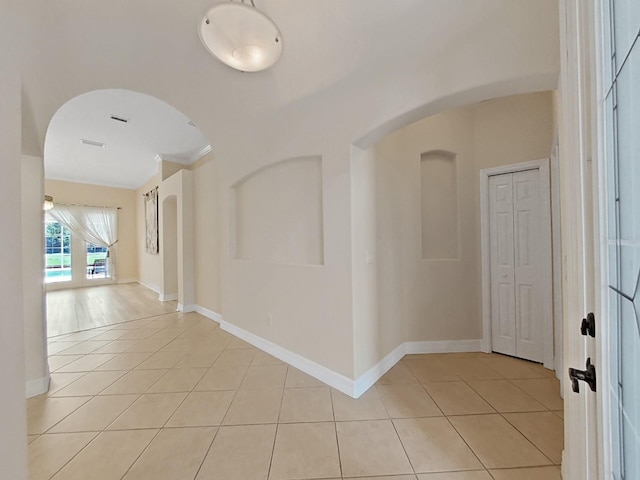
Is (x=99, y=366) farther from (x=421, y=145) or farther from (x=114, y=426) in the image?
(x=421, y=145)

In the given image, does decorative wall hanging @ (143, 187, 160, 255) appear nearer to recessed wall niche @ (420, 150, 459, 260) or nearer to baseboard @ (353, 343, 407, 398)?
baseboard @ (353, 343, 407, 398)

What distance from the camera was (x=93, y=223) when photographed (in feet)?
24.6

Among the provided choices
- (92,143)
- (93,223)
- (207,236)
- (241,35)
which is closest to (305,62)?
(241,35)

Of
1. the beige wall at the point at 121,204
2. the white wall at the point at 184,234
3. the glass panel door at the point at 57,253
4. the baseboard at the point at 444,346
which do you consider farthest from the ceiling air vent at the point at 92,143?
the baseboard at the point at 444,346

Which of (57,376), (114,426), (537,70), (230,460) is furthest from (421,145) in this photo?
(57,376)

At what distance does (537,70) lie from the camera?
1.29 metres

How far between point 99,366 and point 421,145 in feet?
14.6

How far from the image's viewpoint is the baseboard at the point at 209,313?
4.27m

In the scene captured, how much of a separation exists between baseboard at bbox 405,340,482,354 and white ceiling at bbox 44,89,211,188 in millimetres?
4569

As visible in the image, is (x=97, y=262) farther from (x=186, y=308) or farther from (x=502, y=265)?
(x=502, y=265)

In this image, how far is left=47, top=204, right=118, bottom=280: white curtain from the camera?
7.12m

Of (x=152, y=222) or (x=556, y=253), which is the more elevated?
(x=152, y=222)

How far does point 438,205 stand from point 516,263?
1.06 m

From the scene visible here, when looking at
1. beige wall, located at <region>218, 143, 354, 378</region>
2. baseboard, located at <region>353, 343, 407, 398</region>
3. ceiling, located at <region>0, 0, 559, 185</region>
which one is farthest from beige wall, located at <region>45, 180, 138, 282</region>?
baseboard, located at <region>353, 343, 407, 398</region>
